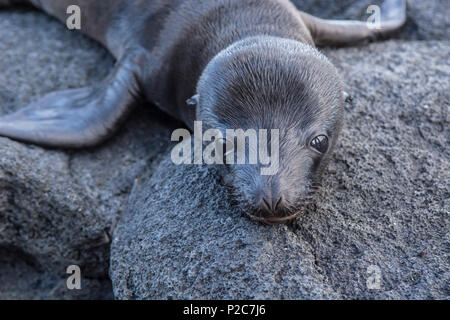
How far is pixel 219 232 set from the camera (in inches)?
114

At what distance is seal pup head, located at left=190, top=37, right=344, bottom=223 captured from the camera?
2695mm

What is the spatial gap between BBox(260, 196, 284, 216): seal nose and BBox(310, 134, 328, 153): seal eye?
466 millimetres

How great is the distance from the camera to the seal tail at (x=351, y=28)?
182 inches

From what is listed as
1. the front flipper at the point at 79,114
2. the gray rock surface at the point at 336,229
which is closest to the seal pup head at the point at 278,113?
the gray rock surface at the point at 336,229

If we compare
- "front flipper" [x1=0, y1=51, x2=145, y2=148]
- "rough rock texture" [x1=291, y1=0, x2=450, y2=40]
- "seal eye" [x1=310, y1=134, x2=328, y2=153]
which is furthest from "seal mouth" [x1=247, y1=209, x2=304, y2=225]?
"rough rock texture" [x1=291, y1=0, x2=450, y2=40]

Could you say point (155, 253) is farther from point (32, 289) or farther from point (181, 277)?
point (32, 289)

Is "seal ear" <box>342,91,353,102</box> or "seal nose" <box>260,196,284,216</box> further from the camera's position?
"seal ear" <box>342,91,353,102</box>

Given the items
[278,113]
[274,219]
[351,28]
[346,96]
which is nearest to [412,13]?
[351,28]

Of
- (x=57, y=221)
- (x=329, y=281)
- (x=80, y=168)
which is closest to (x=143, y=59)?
(x=80, y=168)

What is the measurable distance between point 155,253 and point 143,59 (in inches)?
72.6

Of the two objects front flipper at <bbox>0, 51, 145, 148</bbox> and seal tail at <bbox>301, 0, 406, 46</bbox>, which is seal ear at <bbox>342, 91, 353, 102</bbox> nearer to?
seal tail at <bbox>301, 0, 406, 46</bbox>

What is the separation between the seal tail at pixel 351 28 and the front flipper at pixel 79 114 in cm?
162

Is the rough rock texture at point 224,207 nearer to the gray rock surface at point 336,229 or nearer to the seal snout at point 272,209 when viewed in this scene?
the gray rock surface at point 336,229

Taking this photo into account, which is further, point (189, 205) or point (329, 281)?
point (189, 205)
